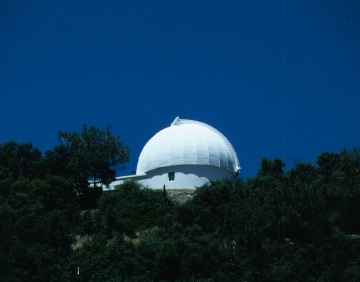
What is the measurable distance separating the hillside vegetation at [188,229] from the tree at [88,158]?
1.69 feet

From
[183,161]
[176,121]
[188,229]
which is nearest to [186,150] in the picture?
[183,161]

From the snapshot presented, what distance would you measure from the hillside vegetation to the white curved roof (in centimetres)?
649

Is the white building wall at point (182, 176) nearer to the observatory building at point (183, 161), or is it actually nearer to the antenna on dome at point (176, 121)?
the observatory building at point (183, 161)

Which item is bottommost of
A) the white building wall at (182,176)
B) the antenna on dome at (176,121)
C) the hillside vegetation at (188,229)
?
the hillside vegetation at (188,229)

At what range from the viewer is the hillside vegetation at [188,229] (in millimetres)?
28094

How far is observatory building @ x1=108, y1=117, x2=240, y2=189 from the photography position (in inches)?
1807

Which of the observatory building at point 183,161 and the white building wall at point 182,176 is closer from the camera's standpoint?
the white building wall at point 182,176

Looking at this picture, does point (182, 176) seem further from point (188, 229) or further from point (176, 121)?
point (188, 229)

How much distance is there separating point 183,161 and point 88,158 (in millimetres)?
7186

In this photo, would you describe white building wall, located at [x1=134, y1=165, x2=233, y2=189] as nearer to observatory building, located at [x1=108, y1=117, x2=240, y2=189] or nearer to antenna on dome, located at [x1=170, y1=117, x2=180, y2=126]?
observatory building, located at [x1=108, y1=117, x2=240, y2=189]

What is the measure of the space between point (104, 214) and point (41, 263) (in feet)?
23.6

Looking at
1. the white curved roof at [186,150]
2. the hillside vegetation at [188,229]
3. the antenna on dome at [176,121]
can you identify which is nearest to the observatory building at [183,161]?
the white curved roof at [186,150]

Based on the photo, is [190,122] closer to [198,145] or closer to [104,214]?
[198,145]

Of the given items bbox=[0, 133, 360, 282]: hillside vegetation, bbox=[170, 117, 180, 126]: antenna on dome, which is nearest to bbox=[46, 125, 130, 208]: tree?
bbox=[0, 133, 360, 282]: hillside vegetation
